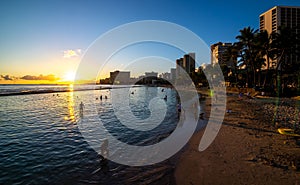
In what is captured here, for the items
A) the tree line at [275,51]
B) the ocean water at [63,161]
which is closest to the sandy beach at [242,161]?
the ocean water at [63,161]

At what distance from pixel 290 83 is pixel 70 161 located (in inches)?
2116

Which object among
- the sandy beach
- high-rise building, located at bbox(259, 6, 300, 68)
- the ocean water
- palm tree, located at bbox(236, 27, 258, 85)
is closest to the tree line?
palm tree, located at bbox(236, 27, 258, 85)

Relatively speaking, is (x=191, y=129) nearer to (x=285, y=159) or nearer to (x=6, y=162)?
(x=285, y=159)

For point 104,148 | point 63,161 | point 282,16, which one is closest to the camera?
point 63,161

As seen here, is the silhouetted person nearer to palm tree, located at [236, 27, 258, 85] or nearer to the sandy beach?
the sandy beach

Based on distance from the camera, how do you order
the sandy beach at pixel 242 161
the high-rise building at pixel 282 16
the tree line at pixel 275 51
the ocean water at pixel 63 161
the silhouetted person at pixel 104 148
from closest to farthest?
1. the sandy beach at pixel 242 161
2. the ocean water at pixel 63 161
3. the silhouetted person at pixel 104 148
4. the tree line at pixel 275 51
5. the high-rise building at pixel 282 16

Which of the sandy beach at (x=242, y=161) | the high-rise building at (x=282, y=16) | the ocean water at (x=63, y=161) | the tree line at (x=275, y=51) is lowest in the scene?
the ocean water at (x=63, y=161)

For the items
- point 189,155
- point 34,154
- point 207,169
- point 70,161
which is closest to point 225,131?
point 189,155

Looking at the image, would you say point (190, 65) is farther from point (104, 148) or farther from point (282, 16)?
point (104, 148)

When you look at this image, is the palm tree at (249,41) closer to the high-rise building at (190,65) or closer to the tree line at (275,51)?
the tree line at (275,51)

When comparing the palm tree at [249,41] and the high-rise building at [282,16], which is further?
the high-rise building at [282,16]

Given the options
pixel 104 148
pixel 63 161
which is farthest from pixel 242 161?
pixel 63 161

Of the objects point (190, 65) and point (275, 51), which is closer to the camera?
point (275, 51)

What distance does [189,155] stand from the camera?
28.2ft
